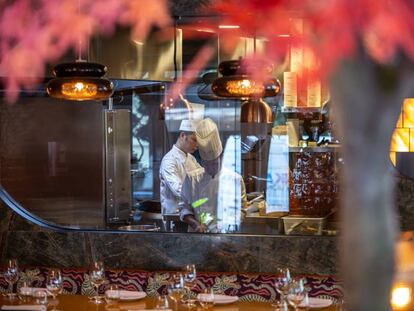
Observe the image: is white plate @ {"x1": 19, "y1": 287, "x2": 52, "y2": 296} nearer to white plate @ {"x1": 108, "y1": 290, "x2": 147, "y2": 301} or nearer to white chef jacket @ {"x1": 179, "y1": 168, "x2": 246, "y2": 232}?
white plate @ {"x1": 108, "y1": 290, "x2": 147, "y2": 301}

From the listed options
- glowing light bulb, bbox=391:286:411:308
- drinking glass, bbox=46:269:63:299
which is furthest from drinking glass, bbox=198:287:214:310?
glowing light bulb, bbox=391:286:411:308

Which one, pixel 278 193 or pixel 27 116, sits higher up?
pixel 27 116

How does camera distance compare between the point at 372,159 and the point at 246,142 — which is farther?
the point at 246,142

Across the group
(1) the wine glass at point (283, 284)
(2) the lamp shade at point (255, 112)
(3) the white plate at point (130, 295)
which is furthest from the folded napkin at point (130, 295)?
(2) the lamp shade at point (255, 112)

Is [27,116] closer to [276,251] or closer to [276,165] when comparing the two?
[276,165]

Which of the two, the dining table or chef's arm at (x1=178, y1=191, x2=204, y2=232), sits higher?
chef's arm at (x1=178, y1=191, x2=204, y2=232)

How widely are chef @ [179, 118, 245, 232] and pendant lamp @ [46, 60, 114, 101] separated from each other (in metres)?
3.12

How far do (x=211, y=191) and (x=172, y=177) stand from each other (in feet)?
1.45

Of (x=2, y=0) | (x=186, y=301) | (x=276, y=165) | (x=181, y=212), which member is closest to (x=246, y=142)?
(x=276, y=165)

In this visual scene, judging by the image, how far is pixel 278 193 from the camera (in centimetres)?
722

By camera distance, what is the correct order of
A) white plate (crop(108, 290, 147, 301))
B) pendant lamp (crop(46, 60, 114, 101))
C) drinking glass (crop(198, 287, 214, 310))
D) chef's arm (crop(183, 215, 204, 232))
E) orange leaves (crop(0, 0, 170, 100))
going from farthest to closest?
chef's arm (crop(183, 215, 204, 232))
white plate (crop(108, 290, 147, 301))
drinking glass (crop(198, 287, 214, 310))
pendant lamp (crop(46, 60, 114, 101))
orange leaves (crop(0, 0, 170, 100))

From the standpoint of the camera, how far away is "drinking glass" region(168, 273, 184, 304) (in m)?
4.11

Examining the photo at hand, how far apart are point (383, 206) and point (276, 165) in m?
6.67

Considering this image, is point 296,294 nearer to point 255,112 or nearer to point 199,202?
point 255,112
